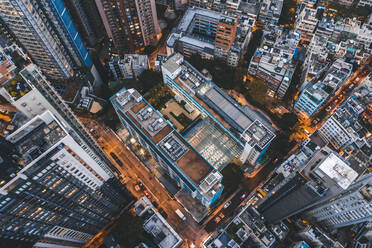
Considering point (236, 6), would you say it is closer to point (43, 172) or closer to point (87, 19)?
point (87, 19)

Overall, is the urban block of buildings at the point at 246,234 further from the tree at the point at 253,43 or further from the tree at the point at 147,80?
the tree at the point at 253,43

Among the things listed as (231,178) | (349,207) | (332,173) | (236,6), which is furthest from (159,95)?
(349,207)

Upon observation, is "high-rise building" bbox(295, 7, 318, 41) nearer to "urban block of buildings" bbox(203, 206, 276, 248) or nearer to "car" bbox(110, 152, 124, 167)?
"urban block of buildings" bbox(203, 206, 276, 248)

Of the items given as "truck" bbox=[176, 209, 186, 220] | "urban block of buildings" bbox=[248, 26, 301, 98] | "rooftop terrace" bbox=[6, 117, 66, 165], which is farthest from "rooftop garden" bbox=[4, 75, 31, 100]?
"urban block of buildings" bbox=[248, 26, 301, 98]

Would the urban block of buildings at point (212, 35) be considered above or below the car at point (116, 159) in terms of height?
above

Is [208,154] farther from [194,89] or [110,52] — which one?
[110,52]

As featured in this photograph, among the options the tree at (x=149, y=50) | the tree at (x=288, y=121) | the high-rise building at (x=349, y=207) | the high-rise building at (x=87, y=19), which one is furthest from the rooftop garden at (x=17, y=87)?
the tree at (x=288, y=121)
